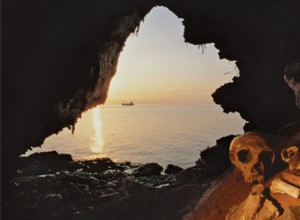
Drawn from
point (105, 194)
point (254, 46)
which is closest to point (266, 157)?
point (254, 46)

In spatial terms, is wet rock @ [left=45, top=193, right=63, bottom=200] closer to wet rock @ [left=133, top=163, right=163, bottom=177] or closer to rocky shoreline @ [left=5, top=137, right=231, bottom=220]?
rocky shoreline @ [left=5, top=137, right=231, bottom=220]

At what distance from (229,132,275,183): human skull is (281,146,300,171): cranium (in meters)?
0.35

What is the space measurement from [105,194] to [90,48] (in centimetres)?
647

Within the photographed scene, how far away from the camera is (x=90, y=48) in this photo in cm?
1050

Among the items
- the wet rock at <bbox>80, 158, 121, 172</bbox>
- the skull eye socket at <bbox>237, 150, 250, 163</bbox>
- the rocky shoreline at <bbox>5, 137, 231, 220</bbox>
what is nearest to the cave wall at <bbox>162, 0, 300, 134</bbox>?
the skull eye socket at <bbox>237, 150, 250, 163</bbox>

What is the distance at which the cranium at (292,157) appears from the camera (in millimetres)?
6863

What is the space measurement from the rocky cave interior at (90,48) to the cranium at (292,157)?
94.5 inches

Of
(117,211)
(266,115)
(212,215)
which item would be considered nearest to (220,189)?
(212,215)

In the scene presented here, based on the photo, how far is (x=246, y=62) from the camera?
11586 millimetres

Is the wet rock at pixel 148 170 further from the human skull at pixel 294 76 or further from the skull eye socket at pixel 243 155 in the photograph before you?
the human skull at pixel 294 76

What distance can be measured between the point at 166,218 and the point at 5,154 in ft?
19.9

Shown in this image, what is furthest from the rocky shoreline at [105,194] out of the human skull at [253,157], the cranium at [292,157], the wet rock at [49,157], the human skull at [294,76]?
the human skull at [294,76]

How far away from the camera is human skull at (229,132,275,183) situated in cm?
749

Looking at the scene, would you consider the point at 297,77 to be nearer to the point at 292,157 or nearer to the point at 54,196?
the point at 292,157
